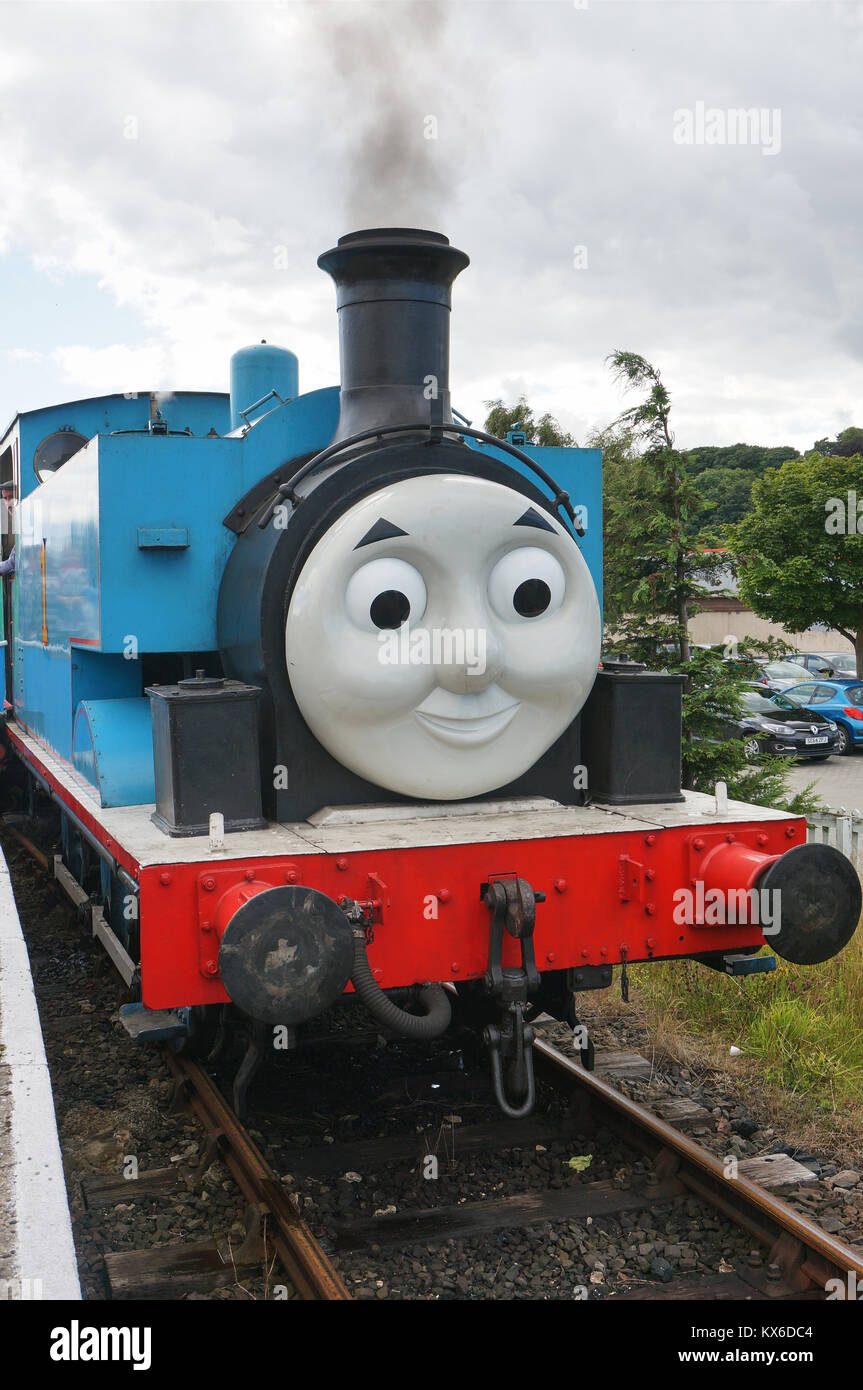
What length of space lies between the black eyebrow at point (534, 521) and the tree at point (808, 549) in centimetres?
1713

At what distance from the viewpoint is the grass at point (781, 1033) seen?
4520mm

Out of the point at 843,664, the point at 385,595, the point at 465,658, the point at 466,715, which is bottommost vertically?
the point at 843,664

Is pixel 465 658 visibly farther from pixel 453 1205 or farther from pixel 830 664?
pixel 830 664

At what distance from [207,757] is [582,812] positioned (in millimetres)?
1384

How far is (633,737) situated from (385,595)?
1.22 m

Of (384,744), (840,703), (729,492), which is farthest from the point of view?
(729,492)

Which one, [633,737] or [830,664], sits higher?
[633,737]

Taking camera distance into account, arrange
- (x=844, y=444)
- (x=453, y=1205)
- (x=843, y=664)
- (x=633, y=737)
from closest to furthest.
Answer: (x=453, y=1205)
(x=633, y=737)
(x=843, y=664)
(x=844, y=444)

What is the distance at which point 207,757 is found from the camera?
384cm

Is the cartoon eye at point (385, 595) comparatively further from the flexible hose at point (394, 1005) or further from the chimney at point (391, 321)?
the flexible hose at point (394, 1005)

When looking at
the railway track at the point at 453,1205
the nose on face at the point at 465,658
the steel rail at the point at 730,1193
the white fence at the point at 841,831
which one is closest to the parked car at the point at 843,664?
the white fence at the point at 841,831

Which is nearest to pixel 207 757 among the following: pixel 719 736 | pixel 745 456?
pixel 719 736

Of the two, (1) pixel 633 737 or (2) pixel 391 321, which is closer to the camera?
(2) pixel 391 321
